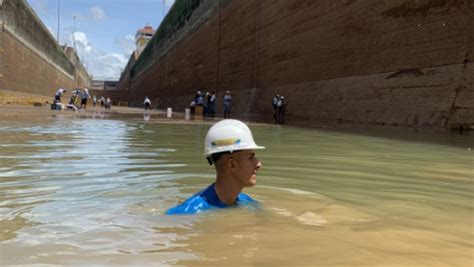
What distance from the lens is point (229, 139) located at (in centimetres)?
362

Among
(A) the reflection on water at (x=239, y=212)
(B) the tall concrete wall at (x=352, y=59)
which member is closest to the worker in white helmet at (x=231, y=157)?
(A) the reflection on water at (x=239, y=212)

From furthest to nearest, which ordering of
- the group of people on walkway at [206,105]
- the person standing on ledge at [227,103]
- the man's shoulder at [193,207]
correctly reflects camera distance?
1. the group of people on walkway at [206,105]
2. the person standing on ledge at [227,103]
3. the man's shoulder at [193,207]

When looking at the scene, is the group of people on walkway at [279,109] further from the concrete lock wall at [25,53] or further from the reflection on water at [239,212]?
the concrete lock wall at [25,53]

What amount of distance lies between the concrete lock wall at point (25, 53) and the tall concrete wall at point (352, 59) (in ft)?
41.3

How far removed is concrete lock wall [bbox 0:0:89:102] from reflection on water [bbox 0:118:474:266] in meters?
25.5

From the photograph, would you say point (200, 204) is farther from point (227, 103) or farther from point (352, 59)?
point (227, 103)

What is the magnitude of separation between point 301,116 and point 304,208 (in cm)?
1742

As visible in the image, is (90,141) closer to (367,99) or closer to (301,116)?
(367,99)

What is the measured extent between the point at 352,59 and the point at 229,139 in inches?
618

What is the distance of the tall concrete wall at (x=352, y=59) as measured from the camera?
13984 millimetres

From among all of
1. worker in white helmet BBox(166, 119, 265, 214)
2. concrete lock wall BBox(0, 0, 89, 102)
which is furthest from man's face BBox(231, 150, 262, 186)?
concrete lock wall BBox(0, 0, 89, 102)

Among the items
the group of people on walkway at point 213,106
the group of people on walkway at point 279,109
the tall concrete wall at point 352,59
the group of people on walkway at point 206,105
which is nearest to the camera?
the tall concrete wall at point 352,59

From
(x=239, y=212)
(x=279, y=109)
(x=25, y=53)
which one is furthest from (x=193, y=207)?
(x=25, y=53)

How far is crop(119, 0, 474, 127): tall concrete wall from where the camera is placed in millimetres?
13984
